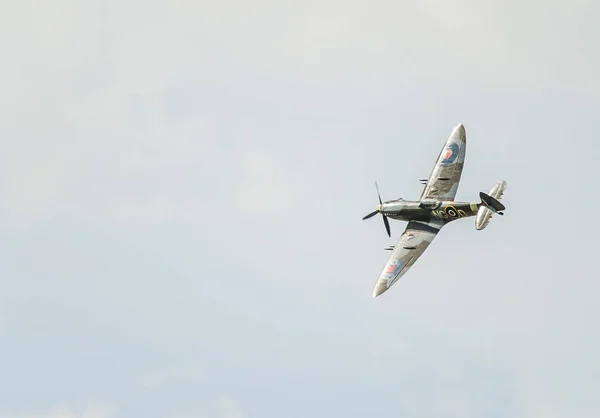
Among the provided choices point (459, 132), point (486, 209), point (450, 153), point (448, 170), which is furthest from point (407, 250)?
point (459, 132)

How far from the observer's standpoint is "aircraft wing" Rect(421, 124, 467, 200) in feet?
349

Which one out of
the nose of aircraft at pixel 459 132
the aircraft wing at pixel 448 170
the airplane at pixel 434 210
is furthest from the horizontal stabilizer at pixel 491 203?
the nose of aircraft at pixel 459 132

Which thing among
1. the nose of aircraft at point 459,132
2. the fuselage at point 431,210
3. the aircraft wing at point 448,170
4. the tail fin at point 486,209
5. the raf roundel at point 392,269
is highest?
the nose of aircraft at point 459,132

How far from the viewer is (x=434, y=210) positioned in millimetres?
104188

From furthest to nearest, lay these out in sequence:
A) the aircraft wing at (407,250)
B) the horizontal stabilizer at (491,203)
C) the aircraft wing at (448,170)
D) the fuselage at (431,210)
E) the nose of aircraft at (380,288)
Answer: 1. the aircraft wing at (448,170)
2. the fuselage at (431,210)
3. the aircraft wing at (407,250)
4. the horizontal stabilizer at (491,203)
5. the nose of aircraft at (380,288)

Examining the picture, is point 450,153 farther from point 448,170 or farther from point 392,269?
point 392,269

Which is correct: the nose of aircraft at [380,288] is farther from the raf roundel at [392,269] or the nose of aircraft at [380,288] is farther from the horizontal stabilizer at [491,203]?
the horizontal stabilizer at [491,203]

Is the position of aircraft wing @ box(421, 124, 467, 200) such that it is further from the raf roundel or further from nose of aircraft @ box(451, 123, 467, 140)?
the raf roundel

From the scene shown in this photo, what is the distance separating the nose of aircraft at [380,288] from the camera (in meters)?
98.8

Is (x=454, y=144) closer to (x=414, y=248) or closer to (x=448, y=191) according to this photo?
(x=448, y=191)

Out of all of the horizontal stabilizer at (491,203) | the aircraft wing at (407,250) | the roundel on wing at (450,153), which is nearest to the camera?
the horizontal stabilizer at (491,203)

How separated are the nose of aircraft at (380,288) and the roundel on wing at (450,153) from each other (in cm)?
1455

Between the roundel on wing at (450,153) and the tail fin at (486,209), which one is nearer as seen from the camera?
the tail fin at (486,209)

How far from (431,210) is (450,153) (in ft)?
23.3
